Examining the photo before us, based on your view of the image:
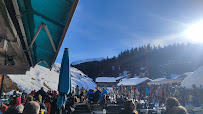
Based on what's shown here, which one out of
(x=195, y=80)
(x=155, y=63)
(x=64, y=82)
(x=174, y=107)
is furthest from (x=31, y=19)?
(x=155, y=63)

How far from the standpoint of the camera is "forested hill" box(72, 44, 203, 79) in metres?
52.5

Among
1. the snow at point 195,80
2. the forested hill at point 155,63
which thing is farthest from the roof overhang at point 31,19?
the forested hill at point 155,63

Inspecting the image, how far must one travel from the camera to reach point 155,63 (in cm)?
7238

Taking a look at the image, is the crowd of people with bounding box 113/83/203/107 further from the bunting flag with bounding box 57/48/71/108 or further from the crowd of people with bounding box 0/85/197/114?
the bunting flag with bounding box 57/48/71/108

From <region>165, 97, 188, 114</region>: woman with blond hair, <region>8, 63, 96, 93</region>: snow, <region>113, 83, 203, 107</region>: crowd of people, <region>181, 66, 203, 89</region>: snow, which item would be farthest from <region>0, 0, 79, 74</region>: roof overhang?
<region>8, 63, 96, 93</region>: snow

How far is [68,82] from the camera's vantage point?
16.2 feet

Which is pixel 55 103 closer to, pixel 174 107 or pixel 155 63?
pixel 174 107

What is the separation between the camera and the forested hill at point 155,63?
52.5m

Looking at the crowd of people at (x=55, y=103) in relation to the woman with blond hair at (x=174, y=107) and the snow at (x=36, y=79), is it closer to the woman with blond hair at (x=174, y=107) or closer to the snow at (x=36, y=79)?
the woman with blond hair at (x=174, y=107)

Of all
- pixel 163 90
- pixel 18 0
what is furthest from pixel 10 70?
pixel 163 90

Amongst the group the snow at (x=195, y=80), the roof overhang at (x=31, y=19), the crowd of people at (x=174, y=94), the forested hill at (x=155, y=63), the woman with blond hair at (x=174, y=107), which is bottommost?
the crowd of people at (x=174, y=94)

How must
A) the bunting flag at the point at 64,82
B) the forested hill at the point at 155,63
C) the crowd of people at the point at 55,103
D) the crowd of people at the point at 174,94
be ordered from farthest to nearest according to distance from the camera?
the forested hill at the point at 155,63 → the crowd of people at the point at 174,94 → the bunting flag at the point at 64,82 → the crowd of people at the point at 55,103

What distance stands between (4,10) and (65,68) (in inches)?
134

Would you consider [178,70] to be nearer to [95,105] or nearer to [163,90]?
[163,90]
